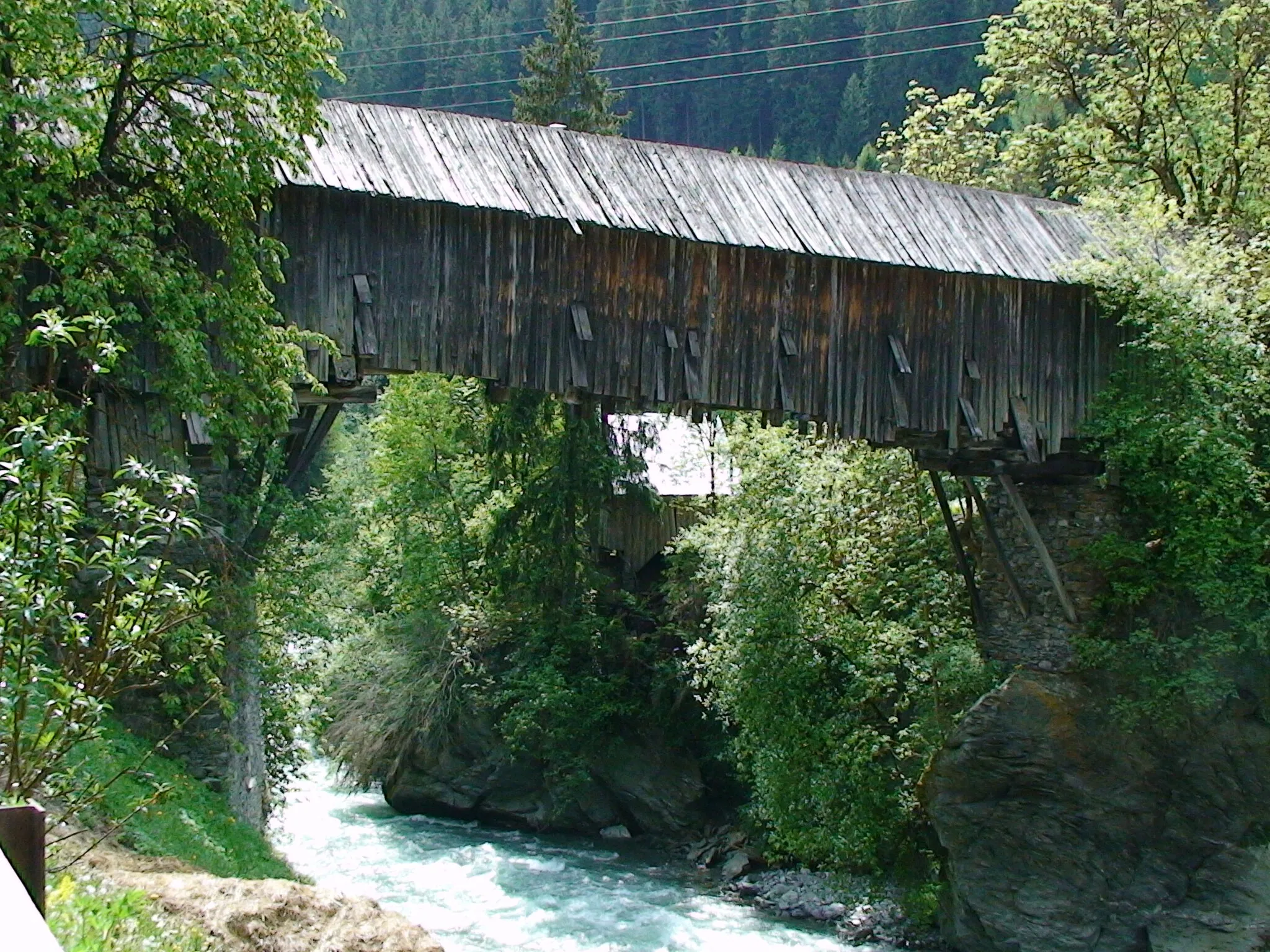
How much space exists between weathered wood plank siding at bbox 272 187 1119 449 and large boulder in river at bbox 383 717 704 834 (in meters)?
7.05

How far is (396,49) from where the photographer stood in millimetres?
49750

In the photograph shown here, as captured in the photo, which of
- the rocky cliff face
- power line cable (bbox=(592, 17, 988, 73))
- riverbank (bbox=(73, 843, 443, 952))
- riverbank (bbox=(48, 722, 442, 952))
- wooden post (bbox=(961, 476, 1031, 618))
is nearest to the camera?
riverbank (bbox=(48, 722, 442, 952))

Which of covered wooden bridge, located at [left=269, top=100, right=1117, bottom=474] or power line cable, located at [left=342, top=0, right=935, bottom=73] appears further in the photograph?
power line cable, located at [left=342, top=0, right=935, bottom=73]

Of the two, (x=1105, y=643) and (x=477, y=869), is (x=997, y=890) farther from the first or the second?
(x=477, y=869)

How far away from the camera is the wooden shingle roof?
400 inches

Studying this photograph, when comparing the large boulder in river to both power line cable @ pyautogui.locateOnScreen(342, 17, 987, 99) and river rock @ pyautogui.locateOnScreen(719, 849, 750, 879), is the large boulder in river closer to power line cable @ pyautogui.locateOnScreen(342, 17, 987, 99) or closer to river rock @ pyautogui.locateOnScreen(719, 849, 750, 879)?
river rock @ pyautogui.locateOnScreen(719, 849, 750, 879)

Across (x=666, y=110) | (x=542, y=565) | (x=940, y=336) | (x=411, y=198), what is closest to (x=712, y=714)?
(x=542, y=565)

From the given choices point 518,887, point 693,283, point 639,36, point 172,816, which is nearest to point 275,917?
point 172,816

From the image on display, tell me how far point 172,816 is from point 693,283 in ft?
18.1

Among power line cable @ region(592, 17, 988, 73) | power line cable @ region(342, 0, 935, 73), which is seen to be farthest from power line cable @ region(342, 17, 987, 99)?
power line cable @ region(342, 0, 935, 73)

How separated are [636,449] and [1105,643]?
326 inches

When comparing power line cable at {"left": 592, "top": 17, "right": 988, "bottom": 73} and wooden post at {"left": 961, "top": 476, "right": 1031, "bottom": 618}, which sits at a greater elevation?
power line cable at {"left": 592, "top": 17, "right": 988, "bottom": 73}

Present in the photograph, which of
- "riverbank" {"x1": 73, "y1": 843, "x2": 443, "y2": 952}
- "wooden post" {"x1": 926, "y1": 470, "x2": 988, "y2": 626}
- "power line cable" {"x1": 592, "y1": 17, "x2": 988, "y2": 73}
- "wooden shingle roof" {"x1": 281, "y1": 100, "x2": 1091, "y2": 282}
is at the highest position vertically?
"power line cable" {"x1": 592, "y1": 17, "x2": 988, "y2": 73}

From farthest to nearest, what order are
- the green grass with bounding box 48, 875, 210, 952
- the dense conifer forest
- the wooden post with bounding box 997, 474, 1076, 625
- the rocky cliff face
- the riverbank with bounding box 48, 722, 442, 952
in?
the dense conifer forest → the wooden post with bounding box 997, 474, 1076, 625 → the rocky cliff face → the riverbank with bounding box 48, 722, 442, 952 → the green grass with bounding box 48, 875, 210, 952
